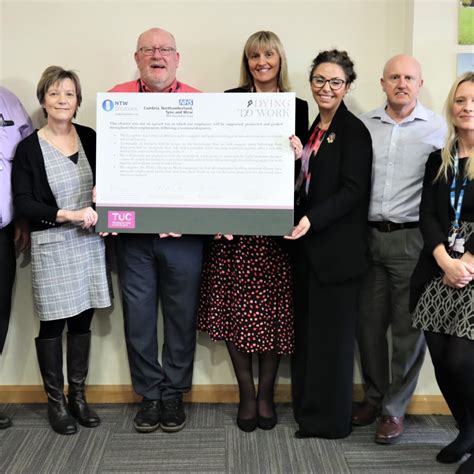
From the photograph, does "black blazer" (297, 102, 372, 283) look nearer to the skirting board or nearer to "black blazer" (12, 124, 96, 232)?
the skirting board

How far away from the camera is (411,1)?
2.53 m

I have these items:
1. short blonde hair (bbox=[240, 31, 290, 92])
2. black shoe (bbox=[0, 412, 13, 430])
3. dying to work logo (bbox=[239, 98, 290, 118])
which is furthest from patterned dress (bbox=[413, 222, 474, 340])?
black shoe (bbox=[0, 412, 13, 430])

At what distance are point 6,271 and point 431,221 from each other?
1844 mm

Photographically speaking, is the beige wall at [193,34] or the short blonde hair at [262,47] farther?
the beige wall at [193,34]

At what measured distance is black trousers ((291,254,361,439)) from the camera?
2.28 metres

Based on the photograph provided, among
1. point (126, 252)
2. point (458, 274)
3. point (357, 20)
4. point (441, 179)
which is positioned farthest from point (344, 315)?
point (357, 20)

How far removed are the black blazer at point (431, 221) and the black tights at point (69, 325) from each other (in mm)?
1463

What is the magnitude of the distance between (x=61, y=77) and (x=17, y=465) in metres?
1.62

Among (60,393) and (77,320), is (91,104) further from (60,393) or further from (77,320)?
(60,393)

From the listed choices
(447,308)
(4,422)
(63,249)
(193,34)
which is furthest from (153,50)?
(4,422)

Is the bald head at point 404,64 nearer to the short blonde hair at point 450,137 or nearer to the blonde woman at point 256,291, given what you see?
the short blonde hair at point 450,137

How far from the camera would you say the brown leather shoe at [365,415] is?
99.2 inches

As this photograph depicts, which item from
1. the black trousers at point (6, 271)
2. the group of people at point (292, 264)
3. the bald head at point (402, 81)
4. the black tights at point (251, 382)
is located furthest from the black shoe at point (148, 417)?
the bald head at point (402, 81)

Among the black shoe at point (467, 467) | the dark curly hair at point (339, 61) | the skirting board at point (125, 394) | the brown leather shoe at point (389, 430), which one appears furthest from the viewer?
the skirting board at point (125, 394)
